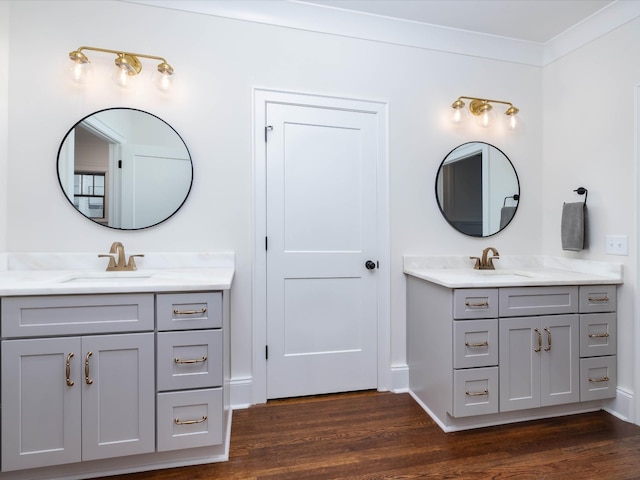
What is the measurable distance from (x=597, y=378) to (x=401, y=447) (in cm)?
133

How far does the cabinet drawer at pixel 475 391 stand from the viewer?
189cm

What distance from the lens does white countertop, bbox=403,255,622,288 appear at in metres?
1.96

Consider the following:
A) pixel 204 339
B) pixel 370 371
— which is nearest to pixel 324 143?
pixel 204 339

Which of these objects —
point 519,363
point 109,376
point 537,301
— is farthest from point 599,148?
point 109,376

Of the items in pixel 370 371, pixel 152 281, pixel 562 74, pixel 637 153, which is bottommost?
pixel 370 371

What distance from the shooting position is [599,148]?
89.3 inches

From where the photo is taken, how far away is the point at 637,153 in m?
2.03

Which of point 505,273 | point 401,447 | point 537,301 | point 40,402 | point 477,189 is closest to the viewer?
point 40,402

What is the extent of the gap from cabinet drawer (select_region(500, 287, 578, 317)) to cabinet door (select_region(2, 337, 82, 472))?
2174mm

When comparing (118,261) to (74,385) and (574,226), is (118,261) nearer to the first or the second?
(74,385)

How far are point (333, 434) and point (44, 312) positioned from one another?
60.2 inches

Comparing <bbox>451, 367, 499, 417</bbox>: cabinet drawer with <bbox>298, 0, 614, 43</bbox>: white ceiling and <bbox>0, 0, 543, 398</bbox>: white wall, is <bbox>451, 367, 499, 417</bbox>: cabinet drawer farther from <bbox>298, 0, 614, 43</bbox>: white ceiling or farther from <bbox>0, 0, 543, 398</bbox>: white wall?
<bbox>298, 0, 614, 43</bbox>: white ceiling

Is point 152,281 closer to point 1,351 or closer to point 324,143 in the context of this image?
point 1,351

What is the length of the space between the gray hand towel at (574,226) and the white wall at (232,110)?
0.95 feet
